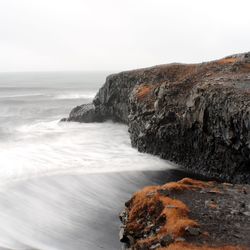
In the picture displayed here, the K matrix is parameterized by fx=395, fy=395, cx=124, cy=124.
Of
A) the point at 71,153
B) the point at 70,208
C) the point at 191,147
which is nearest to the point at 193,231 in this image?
the point at 70,208

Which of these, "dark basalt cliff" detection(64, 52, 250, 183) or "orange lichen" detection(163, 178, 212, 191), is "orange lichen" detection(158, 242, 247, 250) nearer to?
"orange lichen" detection(163, 178, 212, 191)

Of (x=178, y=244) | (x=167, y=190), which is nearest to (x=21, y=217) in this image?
(x=167, y=190)

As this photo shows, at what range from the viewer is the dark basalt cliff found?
94.6 ft

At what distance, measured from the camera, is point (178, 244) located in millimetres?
14898

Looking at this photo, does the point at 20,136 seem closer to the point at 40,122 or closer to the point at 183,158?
the point at 40,122

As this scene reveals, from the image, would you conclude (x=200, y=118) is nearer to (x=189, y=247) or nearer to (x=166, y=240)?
(x=166, y=240)

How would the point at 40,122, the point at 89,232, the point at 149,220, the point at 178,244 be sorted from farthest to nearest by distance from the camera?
1. the point at 40,122
2. the point at 89,232
3. the point at 149,220
4. the point at 178,244

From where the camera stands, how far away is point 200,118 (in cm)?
3188

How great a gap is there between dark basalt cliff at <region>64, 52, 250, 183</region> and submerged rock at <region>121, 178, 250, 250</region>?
8041 millimetres

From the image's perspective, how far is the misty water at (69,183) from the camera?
22.1m

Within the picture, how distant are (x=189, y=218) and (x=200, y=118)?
1593cm

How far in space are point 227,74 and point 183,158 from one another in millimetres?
9112

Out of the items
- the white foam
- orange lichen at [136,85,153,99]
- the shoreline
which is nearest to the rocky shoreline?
orange lichen at [136,85,153,99]

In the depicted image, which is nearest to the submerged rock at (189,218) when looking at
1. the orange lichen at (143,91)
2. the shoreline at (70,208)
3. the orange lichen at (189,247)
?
the orange lichen at (189,247)
